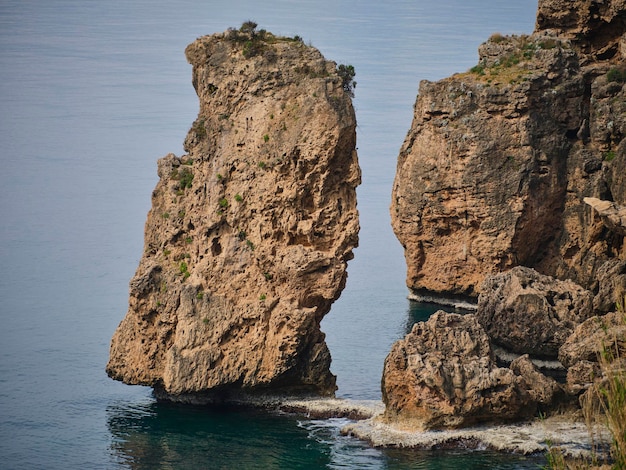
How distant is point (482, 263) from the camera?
71.1 metres

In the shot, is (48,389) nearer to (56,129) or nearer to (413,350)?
(413,350)

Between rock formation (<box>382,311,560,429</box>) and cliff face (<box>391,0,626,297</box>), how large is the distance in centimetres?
2147

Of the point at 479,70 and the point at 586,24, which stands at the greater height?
the point at 586,24

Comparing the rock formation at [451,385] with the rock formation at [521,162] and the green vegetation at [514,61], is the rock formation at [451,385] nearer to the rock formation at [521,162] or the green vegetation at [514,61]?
the rock formation at [521,162]

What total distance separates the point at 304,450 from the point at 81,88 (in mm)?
70243

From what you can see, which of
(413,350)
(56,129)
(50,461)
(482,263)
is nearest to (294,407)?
(413,350)

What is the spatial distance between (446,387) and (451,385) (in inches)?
8.3

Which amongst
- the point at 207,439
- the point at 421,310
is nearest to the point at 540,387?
the point at 207,439

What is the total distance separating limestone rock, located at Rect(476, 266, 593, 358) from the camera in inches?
2210

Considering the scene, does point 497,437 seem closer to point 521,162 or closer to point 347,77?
point 347,77

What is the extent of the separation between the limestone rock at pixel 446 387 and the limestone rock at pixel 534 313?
418 inches

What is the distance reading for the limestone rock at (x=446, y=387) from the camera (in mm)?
44625

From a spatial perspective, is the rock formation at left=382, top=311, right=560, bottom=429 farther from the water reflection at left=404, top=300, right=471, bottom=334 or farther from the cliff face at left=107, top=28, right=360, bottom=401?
the water reflection at left=404, top=300, right=471, bottom=334

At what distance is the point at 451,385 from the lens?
44656 mm
